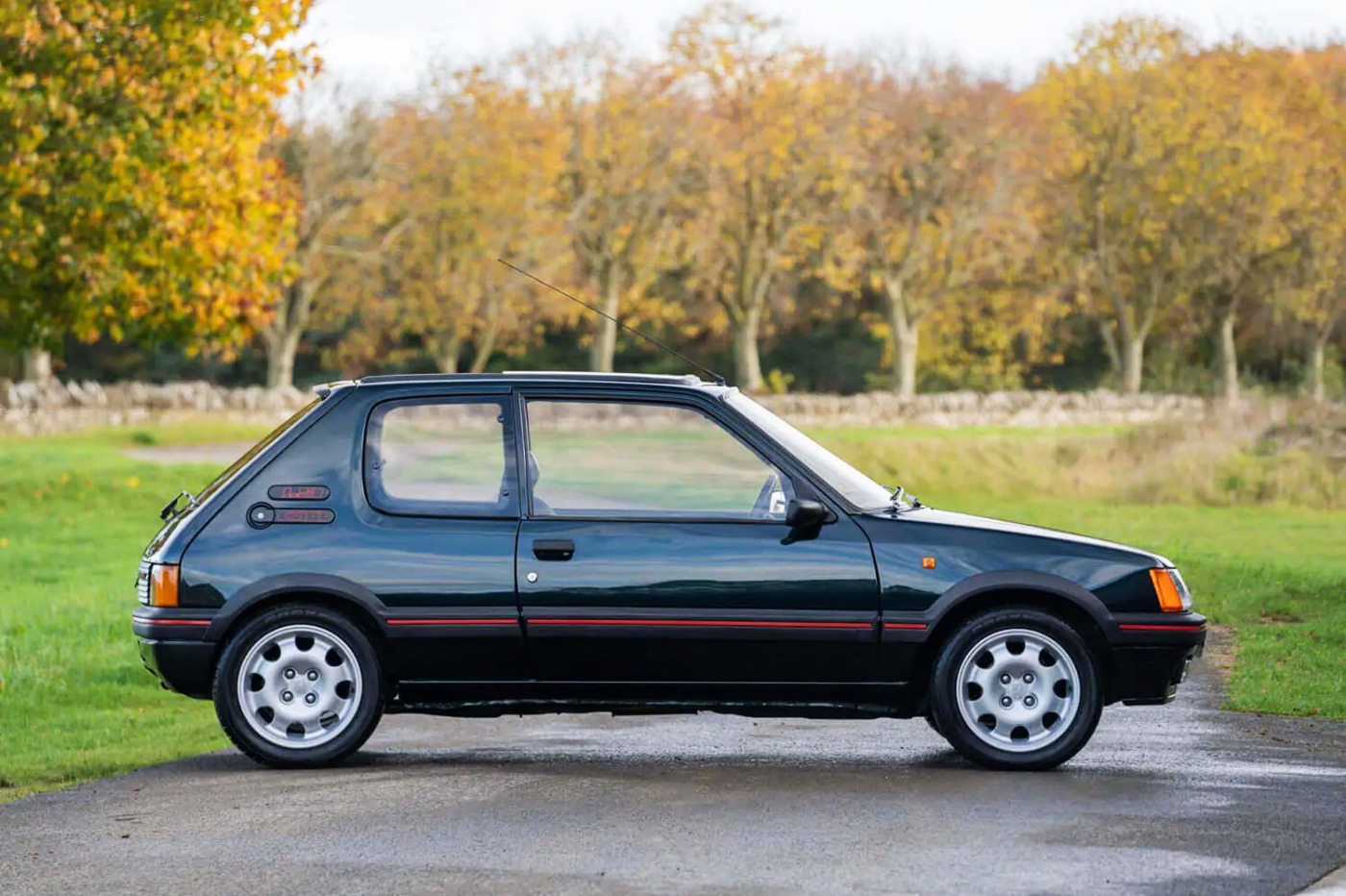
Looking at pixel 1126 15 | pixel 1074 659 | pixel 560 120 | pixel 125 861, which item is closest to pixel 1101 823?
pixel 1074 659

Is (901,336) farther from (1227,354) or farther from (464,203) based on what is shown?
(464,203)

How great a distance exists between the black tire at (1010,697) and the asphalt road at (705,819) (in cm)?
12

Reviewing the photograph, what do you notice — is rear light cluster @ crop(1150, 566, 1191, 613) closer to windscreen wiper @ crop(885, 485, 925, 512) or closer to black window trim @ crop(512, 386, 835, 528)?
windscreen wiper @ crop(885, 485, 925, 512)

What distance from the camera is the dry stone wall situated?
46562 millimetres

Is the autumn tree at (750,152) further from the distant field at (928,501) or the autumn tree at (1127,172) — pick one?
the distant field at (928,501)

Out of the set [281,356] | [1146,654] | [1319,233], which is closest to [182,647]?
[1146,654]

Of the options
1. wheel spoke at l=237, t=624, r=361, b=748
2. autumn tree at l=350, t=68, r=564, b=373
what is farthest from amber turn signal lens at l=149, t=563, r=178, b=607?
autumn tree at l=350, t=68, r=564, b=373

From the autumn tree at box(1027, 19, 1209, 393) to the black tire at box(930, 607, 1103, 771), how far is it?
5420cm

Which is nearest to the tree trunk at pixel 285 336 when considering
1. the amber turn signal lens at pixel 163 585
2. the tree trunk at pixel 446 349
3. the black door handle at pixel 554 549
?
the tree trunk at pixel 446 349

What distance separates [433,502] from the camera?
8.95 metres

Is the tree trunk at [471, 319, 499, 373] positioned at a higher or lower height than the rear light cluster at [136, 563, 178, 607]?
higher

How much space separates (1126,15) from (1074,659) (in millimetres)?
58359

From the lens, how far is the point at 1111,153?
2459 inches

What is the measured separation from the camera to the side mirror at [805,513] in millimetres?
8562
